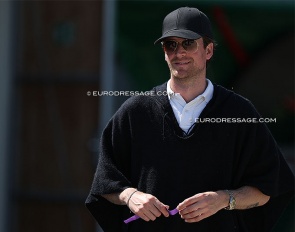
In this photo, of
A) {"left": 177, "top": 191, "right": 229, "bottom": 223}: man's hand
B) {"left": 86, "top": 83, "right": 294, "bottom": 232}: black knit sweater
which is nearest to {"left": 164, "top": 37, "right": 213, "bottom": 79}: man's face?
{"left": 86, "top": 83, "right": 294, "bottom": 232}: black knit sweater

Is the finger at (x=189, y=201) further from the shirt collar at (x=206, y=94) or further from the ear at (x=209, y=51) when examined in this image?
the ear at (x=209, y=51)

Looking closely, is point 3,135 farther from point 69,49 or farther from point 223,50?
point 223,50

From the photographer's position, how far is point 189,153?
2947 mm

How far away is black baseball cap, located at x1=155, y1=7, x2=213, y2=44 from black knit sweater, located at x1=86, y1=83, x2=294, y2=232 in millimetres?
246

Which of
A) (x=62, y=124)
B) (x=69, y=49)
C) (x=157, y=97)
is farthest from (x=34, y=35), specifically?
(x=157, y=97)

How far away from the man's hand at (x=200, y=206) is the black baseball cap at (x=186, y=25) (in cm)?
60

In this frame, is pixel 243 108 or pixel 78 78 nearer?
pixel 243 108

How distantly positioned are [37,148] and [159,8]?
1.68 meters

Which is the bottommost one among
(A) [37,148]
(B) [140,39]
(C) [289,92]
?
(A) [37,148]

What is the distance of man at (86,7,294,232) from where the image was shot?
2947mm

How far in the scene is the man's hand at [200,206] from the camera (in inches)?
111

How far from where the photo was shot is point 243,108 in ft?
9.99

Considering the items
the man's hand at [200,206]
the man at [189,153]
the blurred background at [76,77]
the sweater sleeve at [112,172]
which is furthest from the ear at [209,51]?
the blurred background at [76,77]

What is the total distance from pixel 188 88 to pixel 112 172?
1.45 ft
